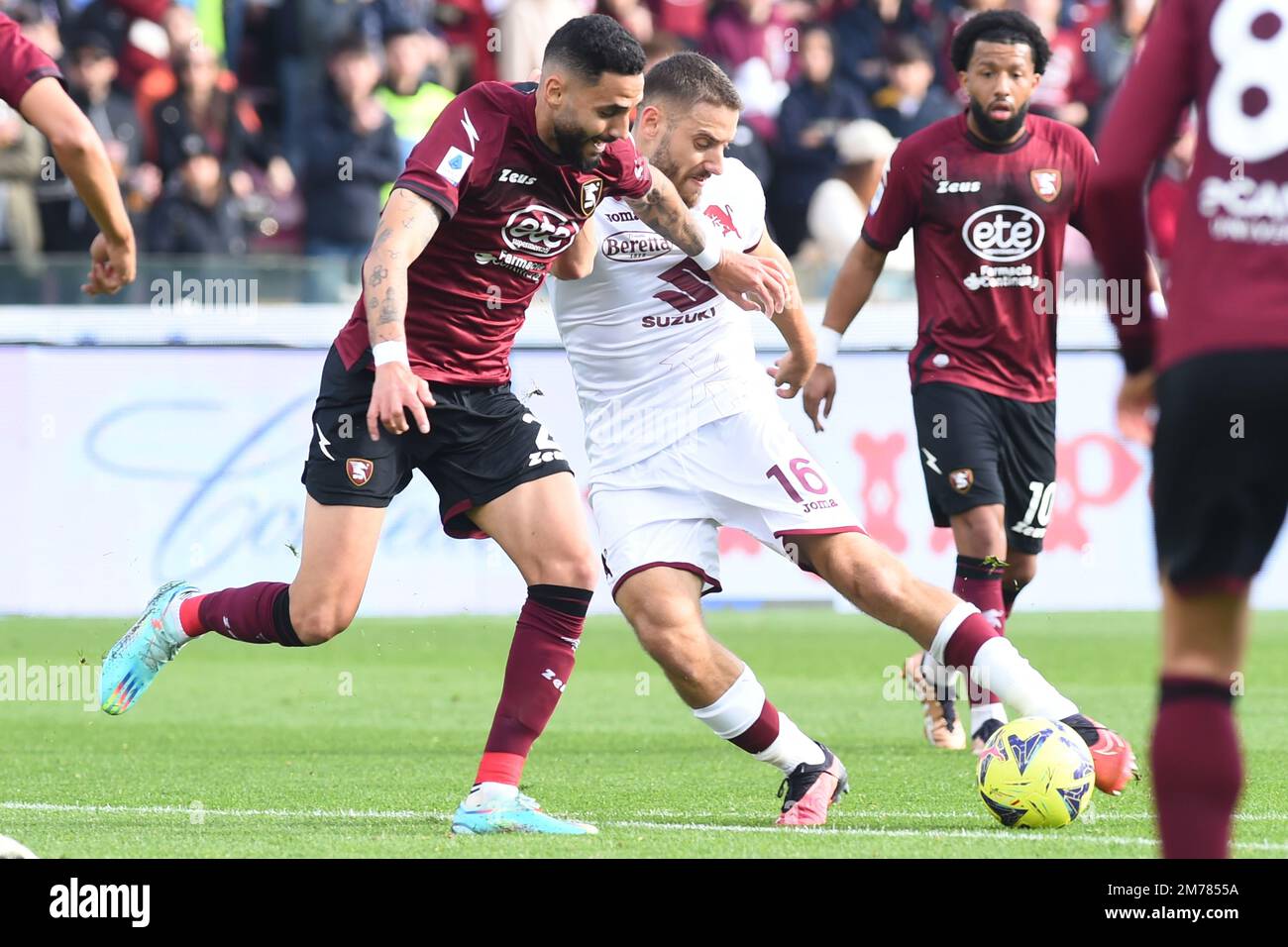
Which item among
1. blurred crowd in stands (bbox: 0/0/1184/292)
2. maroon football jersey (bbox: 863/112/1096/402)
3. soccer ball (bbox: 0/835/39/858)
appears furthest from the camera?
blurred crowd in stands (bbox: 0/0/1184/292)

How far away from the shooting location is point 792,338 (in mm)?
6746

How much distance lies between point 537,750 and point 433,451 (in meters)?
2.45

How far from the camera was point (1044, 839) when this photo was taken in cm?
554

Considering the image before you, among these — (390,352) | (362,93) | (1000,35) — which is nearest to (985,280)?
(1000,35)

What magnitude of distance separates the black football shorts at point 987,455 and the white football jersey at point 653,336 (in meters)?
1.44

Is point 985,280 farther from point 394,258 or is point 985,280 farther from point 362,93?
point 362,93

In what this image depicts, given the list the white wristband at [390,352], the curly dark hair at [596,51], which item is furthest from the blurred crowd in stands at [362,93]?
the white wristband at [390,352]

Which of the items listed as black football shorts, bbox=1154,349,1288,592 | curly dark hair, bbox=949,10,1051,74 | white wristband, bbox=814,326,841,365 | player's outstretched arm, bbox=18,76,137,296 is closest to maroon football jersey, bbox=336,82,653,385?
player's outstretched arm, bbox=18,76,137,296

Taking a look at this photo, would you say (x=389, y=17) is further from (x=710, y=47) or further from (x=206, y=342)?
(x=206, y=342)

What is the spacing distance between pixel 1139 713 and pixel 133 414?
22.9 feet

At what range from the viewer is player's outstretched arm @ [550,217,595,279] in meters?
6.57

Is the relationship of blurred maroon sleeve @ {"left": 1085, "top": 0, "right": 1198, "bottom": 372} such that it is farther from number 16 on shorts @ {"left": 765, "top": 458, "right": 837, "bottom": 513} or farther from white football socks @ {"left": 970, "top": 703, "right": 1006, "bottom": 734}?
white football socks @ {"left": 970, "top": 703, "right": 1006, "bottom": 734}

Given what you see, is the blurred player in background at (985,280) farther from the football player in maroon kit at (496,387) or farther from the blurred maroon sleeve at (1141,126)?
the blurred maroon sleeve at (1141,126)
